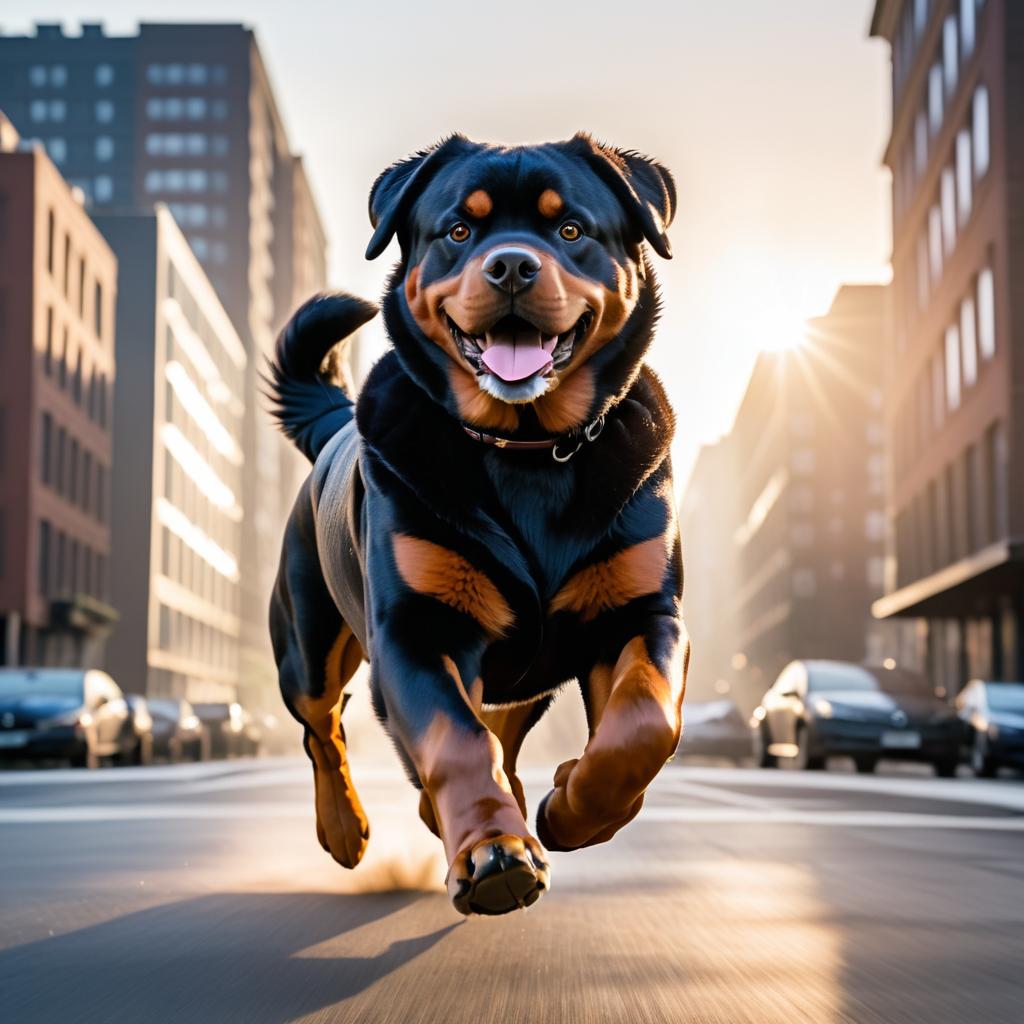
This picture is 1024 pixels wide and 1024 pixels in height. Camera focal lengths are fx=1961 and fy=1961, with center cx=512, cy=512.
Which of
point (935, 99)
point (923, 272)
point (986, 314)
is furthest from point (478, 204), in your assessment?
point (923, 272)

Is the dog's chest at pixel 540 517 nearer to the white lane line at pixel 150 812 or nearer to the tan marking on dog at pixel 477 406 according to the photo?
the tan marking on dog at pixel 477 406

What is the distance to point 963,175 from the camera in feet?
148

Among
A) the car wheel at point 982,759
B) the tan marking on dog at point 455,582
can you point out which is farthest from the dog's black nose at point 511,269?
the car wheel at point 982,759

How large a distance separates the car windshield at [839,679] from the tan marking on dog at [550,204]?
18.9m

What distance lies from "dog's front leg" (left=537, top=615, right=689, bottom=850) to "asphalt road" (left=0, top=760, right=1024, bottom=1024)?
390mm

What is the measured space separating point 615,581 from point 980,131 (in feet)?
131

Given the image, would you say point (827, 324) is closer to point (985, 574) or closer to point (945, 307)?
point (945, 307)

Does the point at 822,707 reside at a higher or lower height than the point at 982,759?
higher

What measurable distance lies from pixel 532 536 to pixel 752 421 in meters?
120

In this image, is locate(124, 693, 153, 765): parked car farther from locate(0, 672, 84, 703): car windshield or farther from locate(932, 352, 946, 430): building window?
locate(932, 352, 946, 430): building window

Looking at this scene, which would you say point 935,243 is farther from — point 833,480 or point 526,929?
point 833,480

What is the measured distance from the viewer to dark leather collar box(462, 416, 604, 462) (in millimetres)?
4977

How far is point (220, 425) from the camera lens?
9988 centimetres

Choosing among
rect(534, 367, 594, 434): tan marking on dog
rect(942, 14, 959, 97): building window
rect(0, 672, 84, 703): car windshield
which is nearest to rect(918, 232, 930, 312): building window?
rect(942, 14, 959, 97): building window
